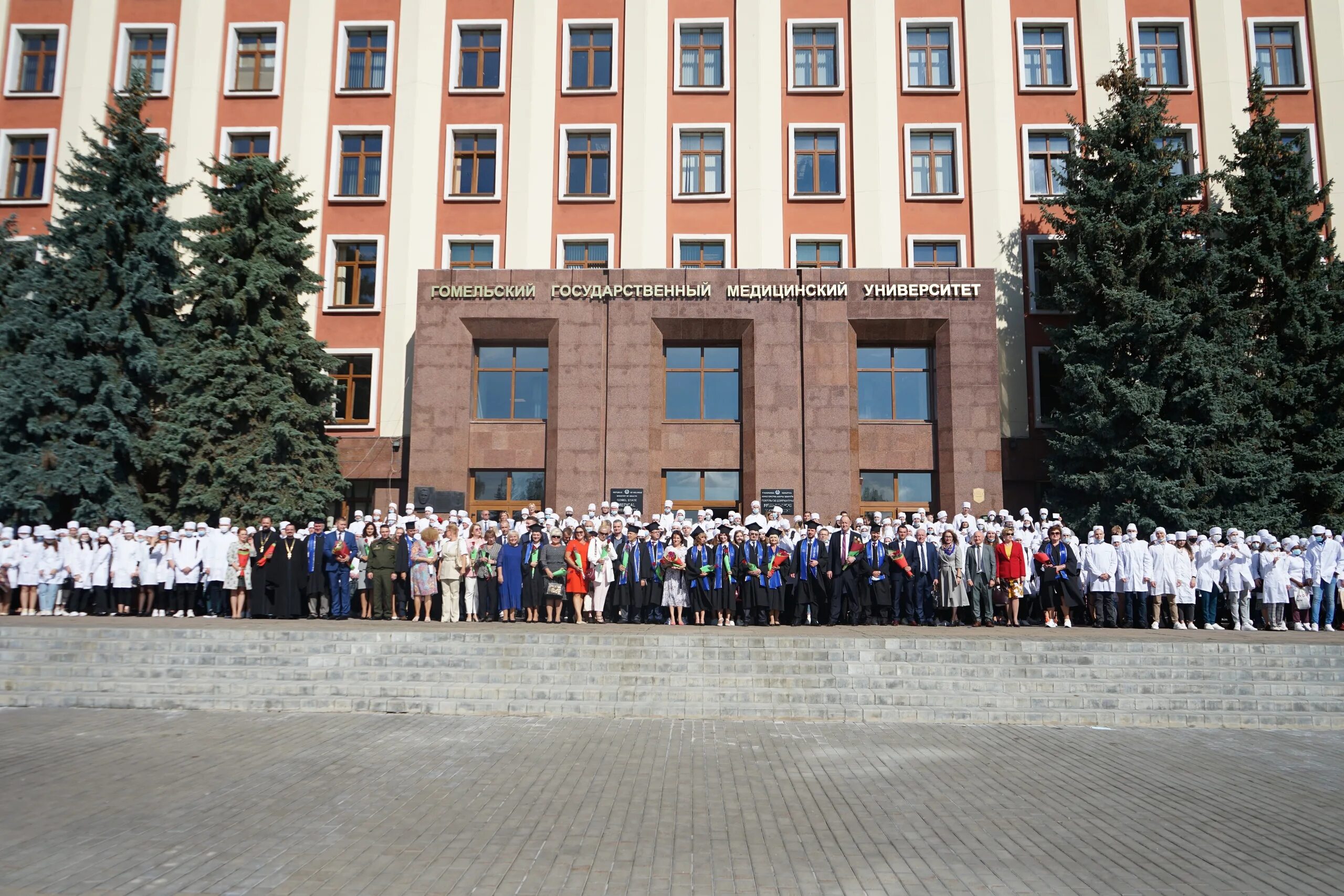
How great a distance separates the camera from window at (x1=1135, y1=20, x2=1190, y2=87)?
90.2 ft

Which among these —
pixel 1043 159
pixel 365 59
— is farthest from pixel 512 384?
pixel 1043 159

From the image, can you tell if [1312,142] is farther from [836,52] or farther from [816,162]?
[816,162]

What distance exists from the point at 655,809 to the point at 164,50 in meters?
30.4

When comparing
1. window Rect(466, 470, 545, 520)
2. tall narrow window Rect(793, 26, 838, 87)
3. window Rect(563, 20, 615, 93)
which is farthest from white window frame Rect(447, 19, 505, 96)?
window Rect(466, 470, 545, 520)

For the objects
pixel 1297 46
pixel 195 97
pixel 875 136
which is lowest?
pixel 875 136

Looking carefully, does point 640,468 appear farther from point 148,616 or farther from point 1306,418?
point 1306,418

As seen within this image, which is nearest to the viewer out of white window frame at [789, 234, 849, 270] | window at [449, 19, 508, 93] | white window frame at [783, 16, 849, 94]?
white window frame at [789, 234, 849, 270]

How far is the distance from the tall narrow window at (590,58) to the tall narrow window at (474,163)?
10.4 feet

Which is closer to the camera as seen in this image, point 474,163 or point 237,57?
point 474,163

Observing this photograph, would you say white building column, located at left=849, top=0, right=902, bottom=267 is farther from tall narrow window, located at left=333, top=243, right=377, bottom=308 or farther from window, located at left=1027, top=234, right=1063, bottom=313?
tall narrow window, located at left=333, top=243, right=377, bottom=308

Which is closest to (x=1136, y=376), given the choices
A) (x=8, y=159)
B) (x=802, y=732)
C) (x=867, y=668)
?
(x=867, y=668)

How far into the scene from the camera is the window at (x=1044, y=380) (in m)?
25.6

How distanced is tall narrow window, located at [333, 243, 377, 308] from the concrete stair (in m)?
16.1

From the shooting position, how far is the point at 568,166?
27.6 metres
